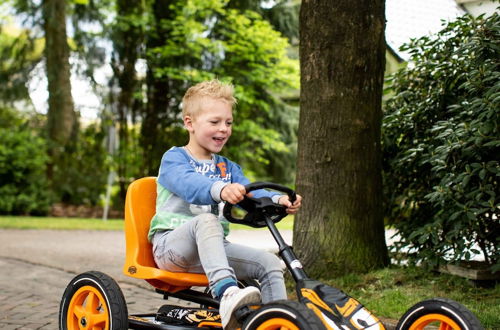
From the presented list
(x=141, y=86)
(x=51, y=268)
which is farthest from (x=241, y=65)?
(x=51, y=268)

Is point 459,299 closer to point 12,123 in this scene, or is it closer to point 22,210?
point 22,210

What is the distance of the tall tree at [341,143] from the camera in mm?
5176

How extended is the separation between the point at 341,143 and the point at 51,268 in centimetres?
367

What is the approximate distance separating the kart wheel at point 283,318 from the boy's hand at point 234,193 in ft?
1.76

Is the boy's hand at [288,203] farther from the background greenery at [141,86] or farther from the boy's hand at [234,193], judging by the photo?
the background greenery at [141,86]

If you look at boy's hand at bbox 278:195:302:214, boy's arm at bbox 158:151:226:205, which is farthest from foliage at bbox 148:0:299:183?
boy's hand at bbox 278:195:302:214

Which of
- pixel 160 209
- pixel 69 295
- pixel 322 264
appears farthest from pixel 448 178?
pixel 69 295

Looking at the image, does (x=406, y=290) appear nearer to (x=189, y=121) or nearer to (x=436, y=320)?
(x=436, y=320)

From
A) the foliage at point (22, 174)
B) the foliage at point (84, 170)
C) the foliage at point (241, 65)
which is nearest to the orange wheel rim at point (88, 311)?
the foliage at point (241, 65)

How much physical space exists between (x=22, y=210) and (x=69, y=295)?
12.1m

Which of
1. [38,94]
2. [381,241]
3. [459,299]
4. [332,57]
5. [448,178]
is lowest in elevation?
[459,299]

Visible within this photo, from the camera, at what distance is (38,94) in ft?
55.6

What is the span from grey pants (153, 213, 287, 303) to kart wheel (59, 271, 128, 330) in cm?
29

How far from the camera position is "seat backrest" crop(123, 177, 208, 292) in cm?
324
